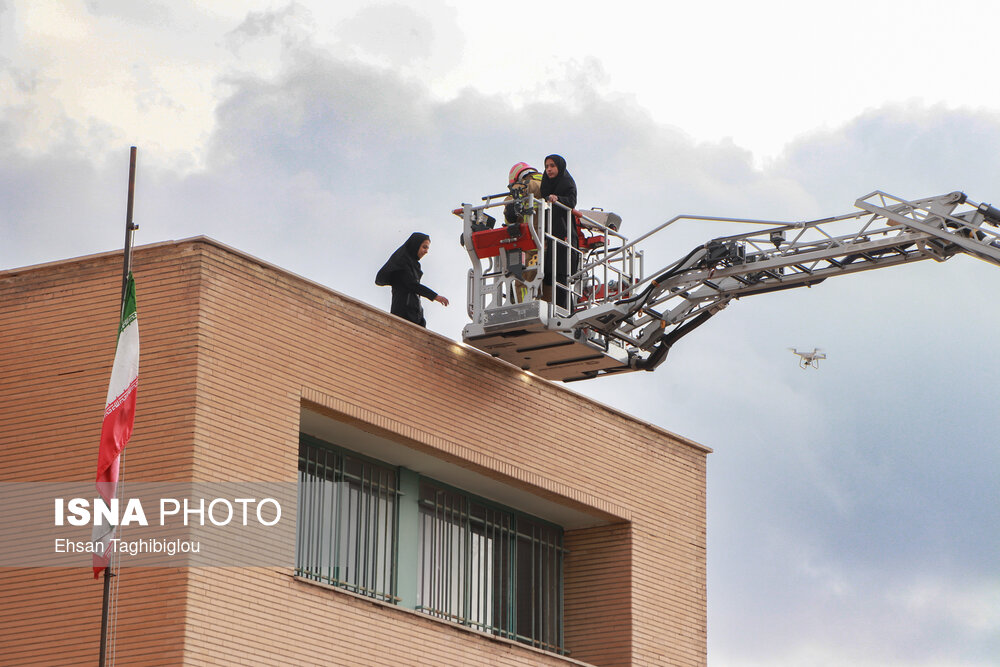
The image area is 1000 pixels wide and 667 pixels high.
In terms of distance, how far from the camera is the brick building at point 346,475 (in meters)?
18.5

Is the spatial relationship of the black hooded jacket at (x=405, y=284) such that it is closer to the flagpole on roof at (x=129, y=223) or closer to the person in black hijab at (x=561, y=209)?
the person in black hijab at (x=561, y=209)

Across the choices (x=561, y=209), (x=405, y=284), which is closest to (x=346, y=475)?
(x=405, y=284)

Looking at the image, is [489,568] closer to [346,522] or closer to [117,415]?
[346,522]

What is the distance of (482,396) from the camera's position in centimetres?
2289

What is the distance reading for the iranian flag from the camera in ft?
55.1

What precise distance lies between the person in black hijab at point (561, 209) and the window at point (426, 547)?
3424mm

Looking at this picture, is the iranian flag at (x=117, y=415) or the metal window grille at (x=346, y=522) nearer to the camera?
the iranian flag at (x=117, y=415)

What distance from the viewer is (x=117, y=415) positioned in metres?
17.1

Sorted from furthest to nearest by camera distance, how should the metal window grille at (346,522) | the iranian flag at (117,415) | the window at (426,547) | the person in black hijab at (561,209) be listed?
the person in black hijab at (561,209) < the window at (426,547) < the metal window grille at (346,522) < the iranian flag at (117,415)

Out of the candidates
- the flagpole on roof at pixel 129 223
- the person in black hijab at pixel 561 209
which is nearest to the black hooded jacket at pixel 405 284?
the person in black hijab at pixel 561 209

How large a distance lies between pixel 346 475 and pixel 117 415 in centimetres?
532

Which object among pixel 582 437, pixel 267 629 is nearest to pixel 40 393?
pixel 267 629

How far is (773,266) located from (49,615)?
1061 centimetres

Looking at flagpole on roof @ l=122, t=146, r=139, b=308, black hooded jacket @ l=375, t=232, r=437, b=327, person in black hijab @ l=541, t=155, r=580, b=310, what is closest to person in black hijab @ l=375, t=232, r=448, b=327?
black hooded jacket @ l=375, t=232, r=437, b=327
